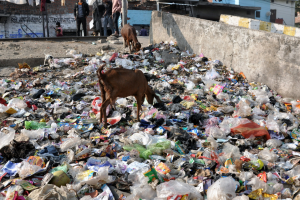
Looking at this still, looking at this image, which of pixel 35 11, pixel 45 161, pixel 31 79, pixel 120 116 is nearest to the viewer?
pixel 45 161

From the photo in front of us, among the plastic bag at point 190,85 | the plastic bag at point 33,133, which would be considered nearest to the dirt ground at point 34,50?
the plastic bag at point 190,85

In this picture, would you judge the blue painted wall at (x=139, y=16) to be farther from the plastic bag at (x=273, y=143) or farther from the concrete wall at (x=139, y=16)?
the plastic bag at (x=273, y=143)

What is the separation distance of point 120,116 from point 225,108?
1.89 metres

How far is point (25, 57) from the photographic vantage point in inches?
298

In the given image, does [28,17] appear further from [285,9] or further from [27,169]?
[285,9]

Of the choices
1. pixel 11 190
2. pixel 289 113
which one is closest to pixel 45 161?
pixel 11 190

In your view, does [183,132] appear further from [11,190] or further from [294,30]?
[294,30]

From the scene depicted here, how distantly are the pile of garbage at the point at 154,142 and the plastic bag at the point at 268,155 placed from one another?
0.5 inches

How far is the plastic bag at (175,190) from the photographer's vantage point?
2.49 m

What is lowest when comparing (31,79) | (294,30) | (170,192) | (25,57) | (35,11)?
(170,192)

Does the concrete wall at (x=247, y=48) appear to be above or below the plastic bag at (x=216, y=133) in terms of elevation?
above

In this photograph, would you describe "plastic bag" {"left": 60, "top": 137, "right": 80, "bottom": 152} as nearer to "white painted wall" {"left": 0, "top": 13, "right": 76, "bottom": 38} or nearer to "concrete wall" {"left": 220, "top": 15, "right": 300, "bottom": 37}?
"concrete wall" {"left": 220, "top": 15, "right": 300, "bottom": 37}

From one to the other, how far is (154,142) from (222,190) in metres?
1.27

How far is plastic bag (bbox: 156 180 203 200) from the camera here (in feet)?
8.18
